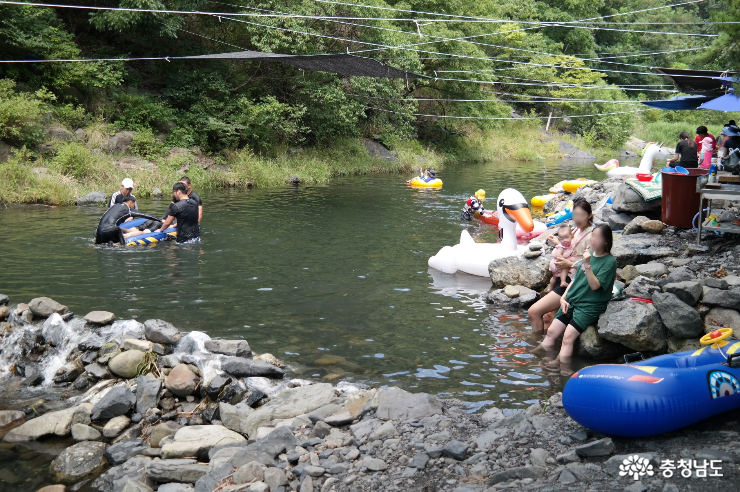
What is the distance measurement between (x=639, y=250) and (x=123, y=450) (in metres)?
6.65

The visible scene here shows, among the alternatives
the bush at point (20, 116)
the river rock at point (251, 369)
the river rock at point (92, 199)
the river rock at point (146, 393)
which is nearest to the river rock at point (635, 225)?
the river rock at point (251, 369)

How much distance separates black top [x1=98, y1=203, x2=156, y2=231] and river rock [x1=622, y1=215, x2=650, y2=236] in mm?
9160

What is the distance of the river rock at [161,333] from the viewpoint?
25.5ft

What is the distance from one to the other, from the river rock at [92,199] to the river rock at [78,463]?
13.4 m

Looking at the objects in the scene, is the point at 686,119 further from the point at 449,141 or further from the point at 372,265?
the point at 372,265

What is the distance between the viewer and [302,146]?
28.7m

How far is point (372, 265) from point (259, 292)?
8.44 feet

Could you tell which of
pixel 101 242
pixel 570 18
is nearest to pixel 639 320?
pixel 101 242

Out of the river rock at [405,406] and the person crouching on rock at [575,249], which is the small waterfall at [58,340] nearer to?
the river rock at [405,406]

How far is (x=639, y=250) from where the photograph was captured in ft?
28.6

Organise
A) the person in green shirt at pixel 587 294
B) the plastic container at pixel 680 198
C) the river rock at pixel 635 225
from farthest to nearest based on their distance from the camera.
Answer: the river rock at pixel 635 225 < the plastic container at pixel 680 198 < the person in green shirt at pixel 587 294

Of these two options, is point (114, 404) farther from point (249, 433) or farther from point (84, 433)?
point (249, 433)

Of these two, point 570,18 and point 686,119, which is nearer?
point 570,18

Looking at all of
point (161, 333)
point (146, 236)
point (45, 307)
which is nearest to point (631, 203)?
point (161, 333)
